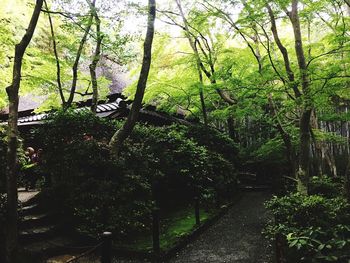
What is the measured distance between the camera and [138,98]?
7.78 metres

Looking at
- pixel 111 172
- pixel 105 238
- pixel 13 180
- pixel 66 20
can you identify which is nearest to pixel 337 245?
pixel 105 238

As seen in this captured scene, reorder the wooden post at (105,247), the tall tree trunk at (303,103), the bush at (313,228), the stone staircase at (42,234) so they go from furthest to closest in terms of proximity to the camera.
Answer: the tall tree trunk at (303,103) < the stone staircase at (42,234) < the bush at (313,228) < the wooden post at (105,247)

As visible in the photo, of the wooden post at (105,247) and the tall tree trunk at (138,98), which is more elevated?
the tall tree trunk at (138,98)

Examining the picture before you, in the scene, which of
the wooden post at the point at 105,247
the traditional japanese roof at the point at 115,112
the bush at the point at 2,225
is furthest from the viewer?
the traditional japanese roof at the point at 115,112

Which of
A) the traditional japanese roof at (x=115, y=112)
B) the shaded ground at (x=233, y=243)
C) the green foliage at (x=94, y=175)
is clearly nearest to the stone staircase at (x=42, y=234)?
the green foliage at (x=94, y=175)

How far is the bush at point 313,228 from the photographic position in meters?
4.46

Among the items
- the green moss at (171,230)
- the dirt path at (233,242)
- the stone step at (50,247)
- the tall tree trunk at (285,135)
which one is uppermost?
the tall tree trunk at (285,135)

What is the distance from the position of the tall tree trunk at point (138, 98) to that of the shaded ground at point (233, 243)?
270 cm

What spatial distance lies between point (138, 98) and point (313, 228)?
4964 millimetres

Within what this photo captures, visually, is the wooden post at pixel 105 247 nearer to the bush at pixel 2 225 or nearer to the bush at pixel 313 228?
the bush at pixel 313 228

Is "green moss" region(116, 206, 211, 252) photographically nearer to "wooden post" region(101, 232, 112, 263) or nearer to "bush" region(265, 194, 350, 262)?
"bush" region(265, 194, 350, 262)

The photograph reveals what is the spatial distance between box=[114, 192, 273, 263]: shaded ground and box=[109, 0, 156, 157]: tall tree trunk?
2.70 m

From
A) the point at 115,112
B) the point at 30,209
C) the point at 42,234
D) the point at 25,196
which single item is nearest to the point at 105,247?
the point at 42,234

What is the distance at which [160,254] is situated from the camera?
6.34m
